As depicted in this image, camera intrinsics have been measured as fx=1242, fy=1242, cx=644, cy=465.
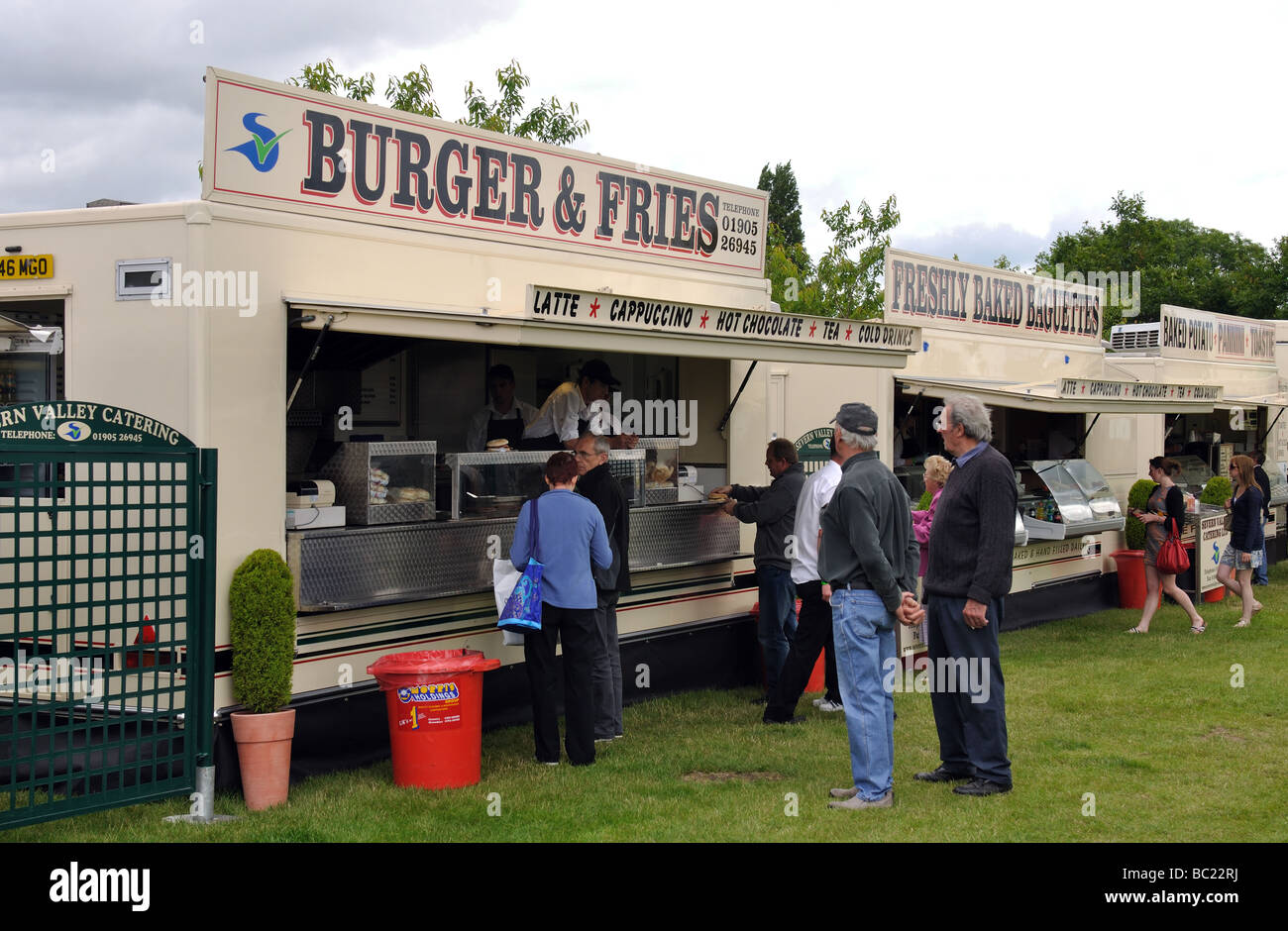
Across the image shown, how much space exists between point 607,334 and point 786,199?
1817 inches

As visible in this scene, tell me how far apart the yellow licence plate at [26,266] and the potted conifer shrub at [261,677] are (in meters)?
1.89

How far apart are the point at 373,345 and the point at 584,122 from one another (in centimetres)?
1137

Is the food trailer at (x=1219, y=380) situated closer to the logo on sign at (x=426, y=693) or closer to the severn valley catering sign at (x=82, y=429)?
the logo on sign at (x=426, y=693)

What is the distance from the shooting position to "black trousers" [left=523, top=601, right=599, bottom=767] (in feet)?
22.9

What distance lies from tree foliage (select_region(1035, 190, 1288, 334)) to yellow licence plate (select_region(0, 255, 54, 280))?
35.1 meters

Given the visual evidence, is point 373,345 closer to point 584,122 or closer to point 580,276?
point 580,276

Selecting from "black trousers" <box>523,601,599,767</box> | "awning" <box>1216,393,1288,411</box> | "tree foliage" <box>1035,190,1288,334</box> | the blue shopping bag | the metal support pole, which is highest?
"tree foliage" <box>1035,190,1288,334</box>

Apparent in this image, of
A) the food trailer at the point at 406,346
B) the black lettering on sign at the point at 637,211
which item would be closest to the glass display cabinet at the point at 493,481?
the food trailer at the point at 406,346

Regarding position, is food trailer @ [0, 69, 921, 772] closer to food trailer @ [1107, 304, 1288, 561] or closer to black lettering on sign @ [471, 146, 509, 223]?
black lettering on sign @ [471, 146, 509, 223]

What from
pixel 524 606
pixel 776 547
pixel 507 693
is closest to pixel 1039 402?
pixel 776 547

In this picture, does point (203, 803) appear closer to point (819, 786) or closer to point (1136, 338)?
point (819, 786)

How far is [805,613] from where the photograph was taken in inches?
317

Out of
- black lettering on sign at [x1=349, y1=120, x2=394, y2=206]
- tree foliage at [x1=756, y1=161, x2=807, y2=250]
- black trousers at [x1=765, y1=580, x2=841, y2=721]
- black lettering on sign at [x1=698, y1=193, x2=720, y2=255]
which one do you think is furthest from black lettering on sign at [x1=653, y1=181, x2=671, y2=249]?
tree foliage at [x1=756, y1=161, x2=807, y2=250]

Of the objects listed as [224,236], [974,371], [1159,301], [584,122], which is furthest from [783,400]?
[1159,301]
